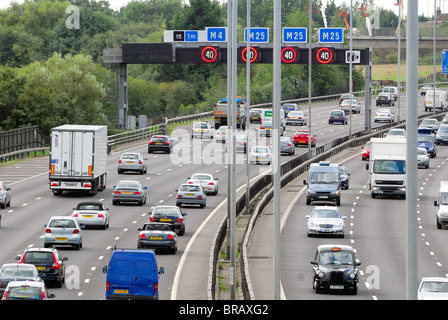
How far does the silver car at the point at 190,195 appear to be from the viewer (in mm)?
54656

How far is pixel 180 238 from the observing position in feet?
149

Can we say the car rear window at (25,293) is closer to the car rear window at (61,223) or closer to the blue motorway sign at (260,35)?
the car rear window at (61,223)

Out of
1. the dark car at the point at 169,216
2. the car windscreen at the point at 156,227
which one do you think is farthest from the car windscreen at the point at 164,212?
the car windscreen at the point at 156,227

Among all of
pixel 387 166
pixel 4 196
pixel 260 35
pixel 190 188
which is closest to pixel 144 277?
pixel 4 196

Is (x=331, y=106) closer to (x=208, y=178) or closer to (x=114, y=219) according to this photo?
(x=208, y=178)

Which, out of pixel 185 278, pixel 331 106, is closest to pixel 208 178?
pixel 185 278

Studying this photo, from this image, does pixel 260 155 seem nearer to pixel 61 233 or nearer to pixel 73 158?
pixel 73 158

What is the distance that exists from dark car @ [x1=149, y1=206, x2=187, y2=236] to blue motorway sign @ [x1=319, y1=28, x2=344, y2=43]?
1913 inches

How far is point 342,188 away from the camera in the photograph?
6481 centimetres

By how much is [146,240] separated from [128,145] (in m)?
49.4

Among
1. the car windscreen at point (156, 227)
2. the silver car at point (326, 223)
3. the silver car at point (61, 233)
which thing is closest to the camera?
the silver car at point (61, 233)

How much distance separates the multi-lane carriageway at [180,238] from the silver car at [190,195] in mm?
496

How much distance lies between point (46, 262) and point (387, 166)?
29.9 meters

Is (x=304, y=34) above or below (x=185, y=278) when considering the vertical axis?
above
